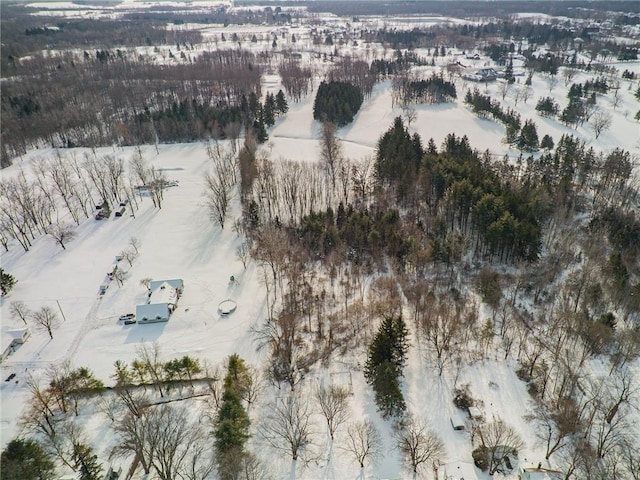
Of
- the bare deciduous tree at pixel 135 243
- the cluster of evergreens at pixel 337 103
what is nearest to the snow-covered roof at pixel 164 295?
the bare deciduous tree at pixel 135 243

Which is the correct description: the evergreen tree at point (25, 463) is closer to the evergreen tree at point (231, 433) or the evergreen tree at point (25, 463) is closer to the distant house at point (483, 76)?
the evergreen tree at point (231, 433)

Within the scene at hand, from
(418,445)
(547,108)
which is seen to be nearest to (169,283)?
(418,445)

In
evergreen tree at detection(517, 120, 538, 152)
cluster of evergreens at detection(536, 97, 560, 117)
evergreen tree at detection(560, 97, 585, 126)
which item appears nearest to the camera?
evergreen tree at detection(517, 120, 538, 152)

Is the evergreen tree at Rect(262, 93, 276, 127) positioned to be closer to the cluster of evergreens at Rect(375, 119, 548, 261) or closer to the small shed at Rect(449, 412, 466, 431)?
the cluster of evergreens at Rect(375, 119, 548, 261)

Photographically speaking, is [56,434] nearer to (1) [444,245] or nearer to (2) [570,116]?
(1) [444,245]

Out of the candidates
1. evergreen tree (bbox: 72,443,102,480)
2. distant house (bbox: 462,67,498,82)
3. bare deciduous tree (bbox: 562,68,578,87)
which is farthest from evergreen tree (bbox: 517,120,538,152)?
evergreen tree (bbox: 72,443,102,480)

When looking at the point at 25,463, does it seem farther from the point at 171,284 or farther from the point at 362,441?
the point at 171,284
